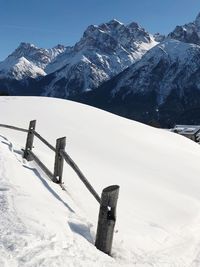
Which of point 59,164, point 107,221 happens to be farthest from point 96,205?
point 107,221

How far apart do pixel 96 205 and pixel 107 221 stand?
2.72 m

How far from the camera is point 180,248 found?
29.5ft

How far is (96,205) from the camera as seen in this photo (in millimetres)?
10219

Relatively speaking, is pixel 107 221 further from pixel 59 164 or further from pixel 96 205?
pixel 59 164

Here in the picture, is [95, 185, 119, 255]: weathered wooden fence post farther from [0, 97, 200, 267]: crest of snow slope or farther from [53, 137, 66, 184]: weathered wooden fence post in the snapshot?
[53, 137, 66, 184]: weathered wooden fence post

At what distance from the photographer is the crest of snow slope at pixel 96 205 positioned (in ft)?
21.8

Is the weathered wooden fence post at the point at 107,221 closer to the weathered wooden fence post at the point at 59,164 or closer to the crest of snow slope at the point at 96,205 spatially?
the crest of snow slope at the point at 96,205

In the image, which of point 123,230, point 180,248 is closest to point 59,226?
point 123,230

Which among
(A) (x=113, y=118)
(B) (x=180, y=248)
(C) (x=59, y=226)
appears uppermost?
(A) (x=113, y=118)

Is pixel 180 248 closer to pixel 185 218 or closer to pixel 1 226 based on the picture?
pixel 185 218

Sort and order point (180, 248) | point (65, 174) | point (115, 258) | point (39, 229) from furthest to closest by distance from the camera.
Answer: point (65, 174)
point (180, 248)
point (115, 258)
point (39, 229)

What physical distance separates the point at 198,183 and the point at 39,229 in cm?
893

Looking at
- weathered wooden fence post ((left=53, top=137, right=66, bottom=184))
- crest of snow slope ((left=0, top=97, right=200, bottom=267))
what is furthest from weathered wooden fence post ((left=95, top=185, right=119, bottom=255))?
weathered wooden fence post ((left=53, top=137, right=66, bottom=184))

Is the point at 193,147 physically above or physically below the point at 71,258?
above
